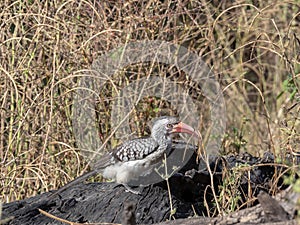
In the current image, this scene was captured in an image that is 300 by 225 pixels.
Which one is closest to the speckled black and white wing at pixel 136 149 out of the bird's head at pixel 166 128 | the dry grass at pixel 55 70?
the bird's head at pixel 166 128

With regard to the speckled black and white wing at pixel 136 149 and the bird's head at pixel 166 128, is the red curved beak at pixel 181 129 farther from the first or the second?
the speckled black and white wing at pixel 136 149

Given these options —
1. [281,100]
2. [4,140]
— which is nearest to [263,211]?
[4,140]

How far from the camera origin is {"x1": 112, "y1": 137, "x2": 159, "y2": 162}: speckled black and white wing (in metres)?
3.51

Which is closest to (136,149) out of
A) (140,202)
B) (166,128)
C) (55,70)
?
(166,128)

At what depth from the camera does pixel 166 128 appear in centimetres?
363

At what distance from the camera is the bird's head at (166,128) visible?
359 cm

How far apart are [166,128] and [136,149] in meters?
0.21

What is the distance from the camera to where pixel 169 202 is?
331 cm

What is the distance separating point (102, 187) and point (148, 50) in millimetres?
1088

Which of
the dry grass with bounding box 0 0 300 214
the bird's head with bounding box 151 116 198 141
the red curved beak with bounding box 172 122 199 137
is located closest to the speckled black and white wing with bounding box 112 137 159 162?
the bird's head with bounding box 151 116 198 141

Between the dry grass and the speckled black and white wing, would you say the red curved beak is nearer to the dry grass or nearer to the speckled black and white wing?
the speckled black and white wing

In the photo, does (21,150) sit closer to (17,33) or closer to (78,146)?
(78,146)

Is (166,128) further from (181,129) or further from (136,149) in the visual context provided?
(136,149)

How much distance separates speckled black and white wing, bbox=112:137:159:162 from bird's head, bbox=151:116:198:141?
0.14 feet
